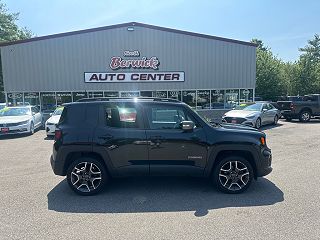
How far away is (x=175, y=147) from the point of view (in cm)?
484

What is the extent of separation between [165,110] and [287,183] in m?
2.97

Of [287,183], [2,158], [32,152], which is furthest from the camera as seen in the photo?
[32,152]

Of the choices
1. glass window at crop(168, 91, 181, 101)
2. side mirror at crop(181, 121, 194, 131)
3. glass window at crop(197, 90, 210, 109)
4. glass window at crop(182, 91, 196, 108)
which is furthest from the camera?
glass window at crop(197, 90, 210, 109)

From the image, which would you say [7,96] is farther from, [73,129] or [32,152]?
[73,129]

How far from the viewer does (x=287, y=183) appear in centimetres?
540

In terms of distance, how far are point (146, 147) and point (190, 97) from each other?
52.9 ft

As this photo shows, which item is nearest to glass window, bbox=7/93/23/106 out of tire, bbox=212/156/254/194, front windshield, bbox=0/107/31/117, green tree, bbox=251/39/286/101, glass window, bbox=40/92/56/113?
glass window, bbox=40/92/56/113

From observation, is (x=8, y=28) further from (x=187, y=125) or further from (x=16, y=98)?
(x=187, y=125)

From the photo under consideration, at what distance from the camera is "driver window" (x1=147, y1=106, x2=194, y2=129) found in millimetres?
4945

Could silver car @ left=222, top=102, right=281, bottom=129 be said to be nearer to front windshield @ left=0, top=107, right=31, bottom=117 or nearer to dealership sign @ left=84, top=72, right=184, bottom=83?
dealership sign @ left=84, top=72, right=184, bottom=83

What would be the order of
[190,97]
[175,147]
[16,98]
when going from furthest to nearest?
1. [190,97]
2. [16,98]
3. [175,147]

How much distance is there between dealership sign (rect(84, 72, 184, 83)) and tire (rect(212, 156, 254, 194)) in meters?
15.6

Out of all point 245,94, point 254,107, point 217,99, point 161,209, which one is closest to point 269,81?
point 245,94

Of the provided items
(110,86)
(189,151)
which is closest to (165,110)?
(189,151)
